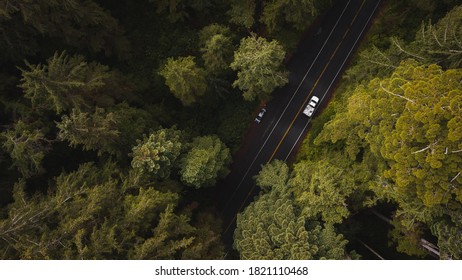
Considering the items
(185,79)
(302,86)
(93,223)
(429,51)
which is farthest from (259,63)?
(93,223)

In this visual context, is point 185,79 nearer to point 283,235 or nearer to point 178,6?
point 178,6

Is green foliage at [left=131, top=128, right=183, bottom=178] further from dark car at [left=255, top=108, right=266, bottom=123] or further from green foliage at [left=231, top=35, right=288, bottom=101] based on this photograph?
dark car at [left=255, top=108, right=266, bottom=123]

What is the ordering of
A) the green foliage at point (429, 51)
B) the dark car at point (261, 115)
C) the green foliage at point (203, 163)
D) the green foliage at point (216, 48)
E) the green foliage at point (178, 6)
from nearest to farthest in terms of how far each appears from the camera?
the green foliage at point (429, 51)
the green foliage at point (203, 163)
the green foliage at point (216, 48)
the green foliage at point (178, 6)
the dark car at point (261, 115)

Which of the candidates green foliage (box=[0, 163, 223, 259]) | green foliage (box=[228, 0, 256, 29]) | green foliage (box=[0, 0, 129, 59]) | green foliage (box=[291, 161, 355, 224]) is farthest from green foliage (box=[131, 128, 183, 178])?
green foliage (box=[228, 0, 256, 29])

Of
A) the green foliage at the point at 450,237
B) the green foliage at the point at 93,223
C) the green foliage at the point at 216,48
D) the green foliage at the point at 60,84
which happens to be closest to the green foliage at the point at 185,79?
the green foliage at the point at 216,48

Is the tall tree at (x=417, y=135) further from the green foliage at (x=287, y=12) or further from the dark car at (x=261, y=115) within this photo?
the dark car at (x=261, y=115)
